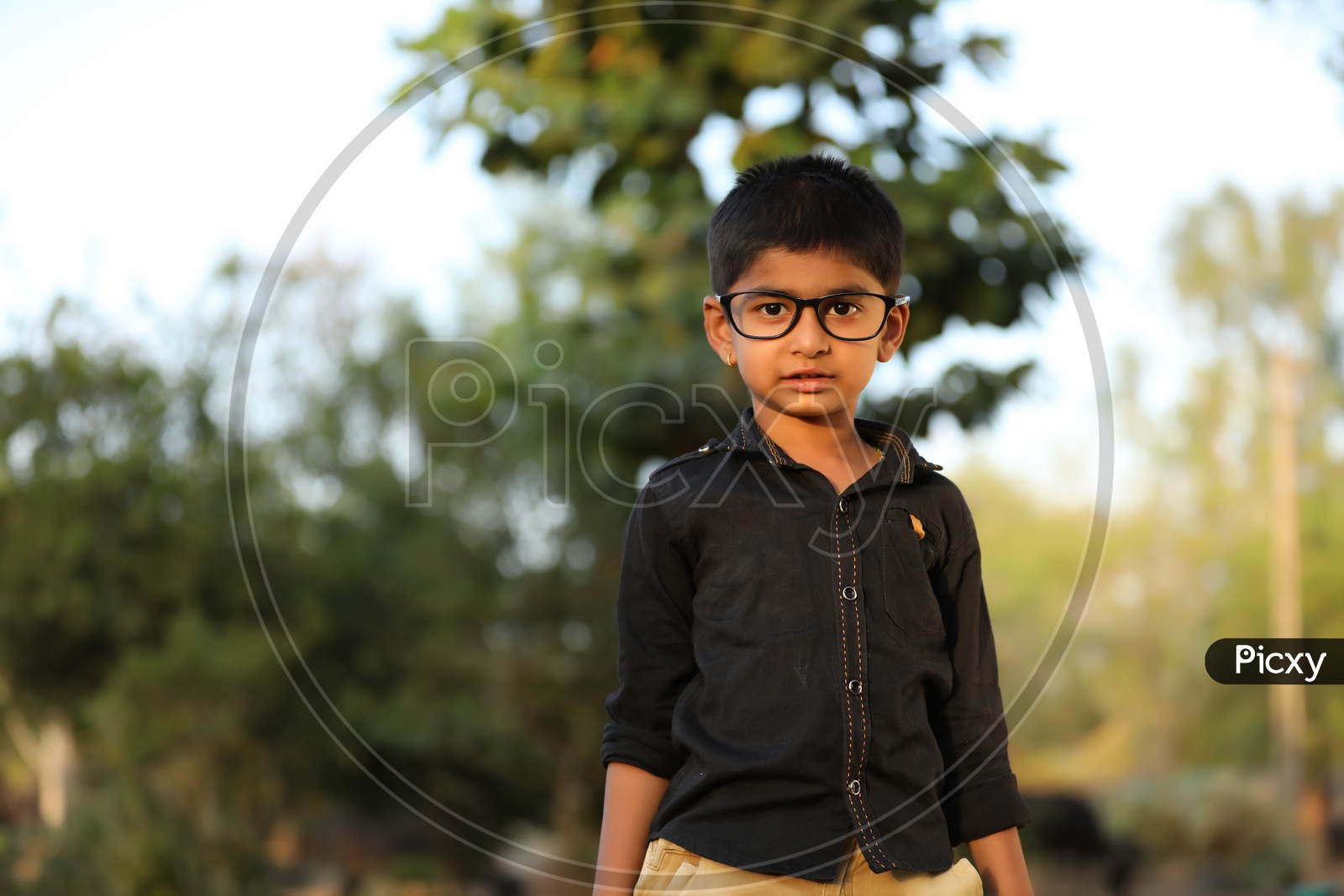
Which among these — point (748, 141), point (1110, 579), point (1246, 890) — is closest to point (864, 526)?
point (748, 141)

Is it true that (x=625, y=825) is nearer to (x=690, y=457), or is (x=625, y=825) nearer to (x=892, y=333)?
(x=690, y=457)

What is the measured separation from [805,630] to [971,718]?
12.2 inches

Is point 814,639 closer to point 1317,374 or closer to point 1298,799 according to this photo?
point 1298,799

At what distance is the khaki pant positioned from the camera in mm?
1513

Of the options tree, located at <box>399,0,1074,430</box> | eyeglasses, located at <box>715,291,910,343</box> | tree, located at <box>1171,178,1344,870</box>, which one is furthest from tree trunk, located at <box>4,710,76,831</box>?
tree, located at <box>1171,178,1344,870</box>

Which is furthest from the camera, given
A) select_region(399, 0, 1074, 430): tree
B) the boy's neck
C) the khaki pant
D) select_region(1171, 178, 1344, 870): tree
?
select_region(1171, 178, 1344, 870): tree

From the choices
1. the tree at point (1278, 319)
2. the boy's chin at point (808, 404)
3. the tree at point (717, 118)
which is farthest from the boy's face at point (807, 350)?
the tree at point (1278, 319)

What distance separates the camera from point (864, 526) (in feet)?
5.41

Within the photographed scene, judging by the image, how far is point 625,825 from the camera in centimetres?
162

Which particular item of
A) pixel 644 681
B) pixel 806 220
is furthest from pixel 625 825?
pixel 806 220

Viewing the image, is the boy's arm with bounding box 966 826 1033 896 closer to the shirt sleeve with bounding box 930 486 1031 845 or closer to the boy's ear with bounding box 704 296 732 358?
the shirt sleeve with bounding box 930 486 1031 845

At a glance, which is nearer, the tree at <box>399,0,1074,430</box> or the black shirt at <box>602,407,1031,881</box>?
Result: the black shirt at <box>602,407,1031,881</box>

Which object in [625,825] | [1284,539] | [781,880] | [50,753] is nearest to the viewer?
[781,880]

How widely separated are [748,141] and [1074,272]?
6.14 ft
